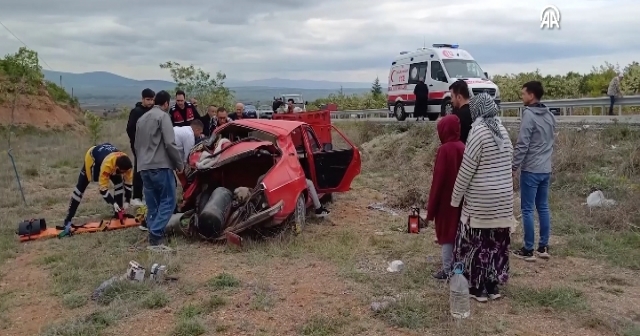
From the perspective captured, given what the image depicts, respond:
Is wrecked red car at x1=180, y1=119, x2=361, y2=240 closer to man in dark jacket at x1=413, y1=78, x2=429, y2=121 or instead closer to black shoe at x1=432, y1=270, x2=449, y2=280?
black shoe at x1=432, y1=270, x2=449, y2=280

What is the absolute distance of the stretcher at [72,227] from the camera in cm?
752

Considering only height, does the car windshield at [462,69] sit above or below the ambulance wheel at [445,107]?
above

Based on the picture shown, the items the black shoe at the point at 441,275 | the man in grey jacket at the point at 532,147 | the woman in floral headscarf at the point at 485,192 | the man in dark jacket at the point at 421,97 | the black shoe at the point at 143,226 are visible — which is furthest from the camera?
the man in dark jacket at the point at 421,97

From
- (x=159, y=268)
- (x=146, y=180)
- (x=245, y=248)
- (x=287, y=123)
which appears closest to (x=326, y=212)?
(x=287, y=123)

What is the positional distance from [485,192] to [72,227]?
5.53 metres

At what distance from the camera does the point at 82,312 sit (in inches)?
192

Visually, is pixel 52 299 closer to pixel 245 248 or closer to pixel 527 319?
pixel 245 248

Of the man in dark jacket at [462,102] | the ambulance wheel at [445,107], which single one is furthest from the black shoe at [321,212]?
the ambulance wheel at [445,107]

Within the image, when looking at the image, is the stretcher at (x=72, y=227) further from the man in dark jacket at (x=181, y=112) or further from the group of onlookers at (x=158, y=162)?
the man in dark jacket at (x=181, y=112)

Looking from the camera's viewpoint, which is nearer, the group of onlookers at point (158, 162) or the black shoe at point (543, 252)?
the black shoe at point (543, 252)

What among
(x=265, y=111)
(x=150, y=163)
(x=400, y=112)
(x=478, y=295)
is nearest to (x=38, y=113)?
(x=265, y=111)

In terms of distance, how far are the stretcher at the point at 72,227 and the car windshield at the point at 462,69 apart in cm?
1069

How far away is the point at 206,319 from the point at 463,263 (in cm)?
214

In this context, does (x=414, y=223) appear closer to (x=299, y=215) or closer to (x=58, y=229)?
(x=299, y=215)
